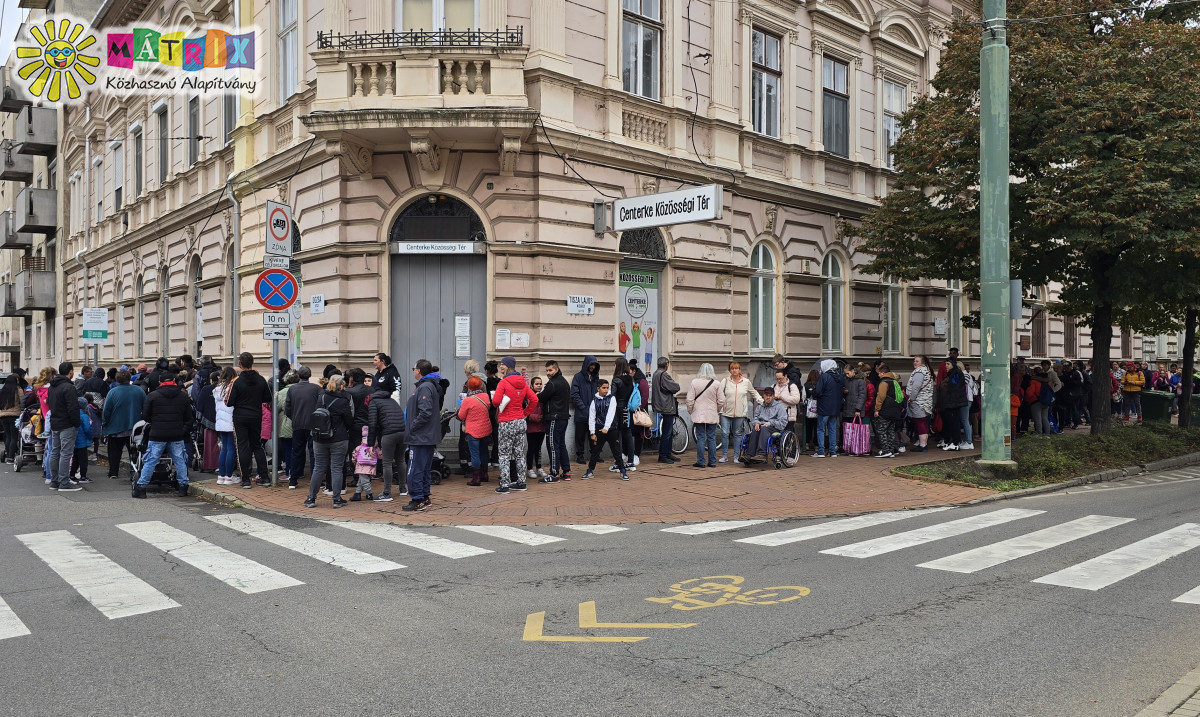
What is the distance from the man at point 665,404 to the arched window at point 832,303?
7080 millimetres

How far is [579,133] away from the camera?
15406 millimetres

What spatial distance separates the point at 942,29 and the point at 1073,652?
21914 millimetres

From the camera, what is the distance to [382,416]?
11.3m

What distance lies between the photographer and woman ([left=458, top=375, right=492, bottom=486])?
1242cm

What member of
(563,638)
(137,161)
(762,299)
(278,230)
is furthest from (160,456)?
(137,161)

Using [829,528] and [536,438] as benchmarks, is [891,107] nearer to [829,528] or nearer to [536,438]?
[536,438]

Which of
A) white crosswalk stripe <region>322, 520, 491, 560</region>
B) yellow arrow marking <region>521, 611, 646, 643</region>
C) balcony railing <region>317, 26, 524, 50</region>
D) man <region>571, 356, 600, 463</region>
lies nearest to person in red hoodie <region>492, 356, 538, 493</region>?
man <region>571, 356, 600, 463</region>

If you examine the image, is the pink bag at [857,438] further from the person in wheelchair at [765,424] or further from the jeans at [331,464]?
the jeans at [331,464]

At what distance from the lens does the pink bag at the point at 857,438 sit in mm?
16328

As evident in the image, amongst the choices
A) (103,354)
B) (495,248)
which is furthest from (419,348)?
(103,354)

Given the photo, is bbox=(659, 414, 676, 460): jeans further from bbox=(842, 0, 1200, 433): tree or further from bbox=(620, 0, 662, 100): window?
bbox=(620, 0, 662, 100): window

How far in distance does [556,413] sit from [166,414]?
546cm

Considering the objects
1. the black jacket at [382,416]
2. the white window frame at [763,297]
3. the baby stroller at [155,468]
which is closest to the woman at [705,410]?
the white window frame at [763,297]

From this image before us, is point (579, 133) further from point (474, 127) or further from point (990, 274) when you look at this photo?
point (990, 274)
